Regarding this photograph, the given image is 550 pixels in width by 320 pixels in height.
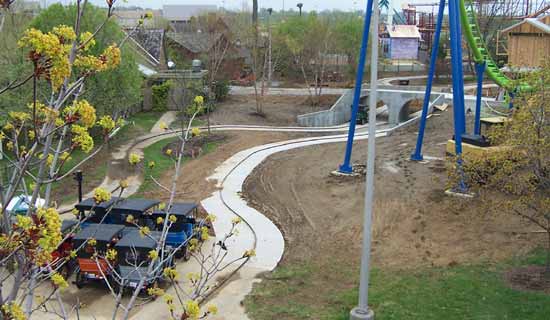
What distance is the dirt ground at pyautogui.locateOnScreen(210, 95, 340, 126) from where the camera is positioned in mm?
39969

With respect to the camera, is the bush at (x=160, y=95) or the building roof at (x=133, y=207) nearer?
the building roof at (x=133, y=207)

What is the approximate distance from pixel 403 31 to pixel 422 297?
5393 centimetres

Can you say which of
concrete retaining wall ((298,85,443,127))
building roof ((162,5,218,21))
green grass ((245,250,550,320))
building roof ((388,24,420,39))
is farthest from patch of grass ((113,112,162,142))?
building roof ((162,5,218,21))

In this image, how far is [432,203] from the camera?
1972 centimetres

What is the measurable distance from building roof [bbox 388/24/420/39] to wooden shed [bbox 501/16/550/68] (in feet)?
85.1

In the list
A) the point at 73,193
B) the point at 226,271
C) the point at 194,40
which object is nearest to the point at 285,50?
the point at 194,40

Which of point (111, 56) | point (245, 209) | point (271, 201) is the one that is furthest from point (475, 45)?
point (111, 56)

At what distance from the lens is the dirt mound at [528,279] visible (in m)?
13.3

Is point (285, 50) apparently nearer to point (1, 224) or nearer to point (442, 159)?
point (442, 159)

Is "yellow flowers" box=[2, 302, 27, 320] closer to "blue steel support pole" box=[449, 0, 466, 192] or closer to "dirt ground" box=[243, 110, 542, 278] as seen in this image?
"dirt ground" box=[243, 110, 542, 278]

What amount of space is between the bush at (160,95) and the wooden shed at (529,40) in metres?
22.9

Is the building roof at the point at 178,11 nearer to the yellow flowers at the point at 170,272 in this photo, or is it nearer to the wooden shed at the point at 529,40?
the wooden shed at the point at 529,40

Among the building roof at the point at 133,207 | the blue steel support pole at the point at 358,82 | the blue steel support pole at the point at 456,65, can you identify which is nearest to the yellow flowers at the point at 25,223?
the building roof at the point at 133,207

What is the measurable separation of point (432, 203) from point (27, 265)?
16.3 meters
